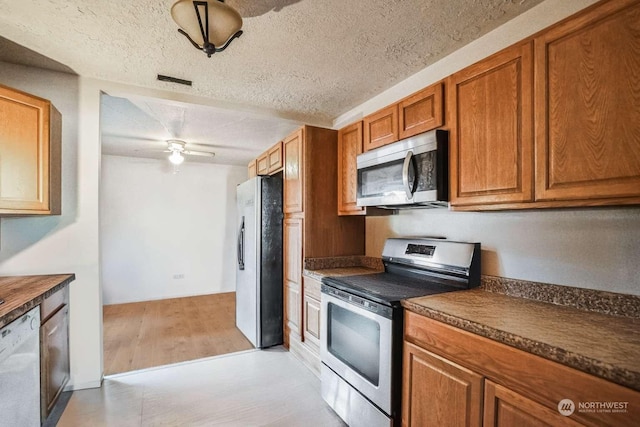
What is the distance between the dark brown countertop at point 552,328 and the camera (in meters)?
0.90

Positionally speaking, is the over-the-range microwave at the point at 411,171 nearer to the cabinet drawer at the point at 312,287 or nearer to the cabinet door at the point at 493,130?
the cabinet door at the point at 493,130

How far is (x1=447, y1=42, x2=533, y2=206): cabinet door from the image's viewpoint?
1403 millimetres

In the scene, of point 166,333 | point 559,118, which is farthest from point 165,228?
point 559,118

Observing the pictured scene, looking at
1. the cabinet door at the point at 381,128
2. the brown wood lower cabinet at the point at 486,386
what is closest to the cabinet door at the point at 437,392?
the brown wood lower cabinet at the point at 486,386

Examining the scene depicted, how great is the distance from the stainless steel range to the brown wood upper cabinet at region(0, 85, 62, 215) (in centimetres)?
204

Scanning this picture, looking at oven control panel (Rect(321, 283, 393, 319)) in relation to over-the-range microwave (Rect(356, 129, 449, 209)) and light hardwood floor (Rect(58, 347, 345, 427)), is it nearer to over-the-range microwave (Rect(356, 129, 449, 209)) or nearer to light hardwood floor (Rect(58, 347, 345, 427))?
over-the-range microwave (Rect(356, 129, 449, 209))

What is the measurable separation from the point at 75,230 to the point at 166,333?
1.72 meters

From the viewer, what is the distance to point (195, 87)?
2.61 m

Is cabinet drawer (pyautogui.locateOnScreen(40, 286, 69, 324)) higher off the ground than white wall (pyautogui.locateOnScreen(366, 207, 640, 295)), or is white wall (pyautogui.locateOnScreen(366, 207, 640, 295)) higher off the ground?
white wall (pyautogui.locateOnScreen(366, 207, 640, 295))

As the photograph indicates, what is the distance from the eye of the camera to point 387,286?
76.2 inches

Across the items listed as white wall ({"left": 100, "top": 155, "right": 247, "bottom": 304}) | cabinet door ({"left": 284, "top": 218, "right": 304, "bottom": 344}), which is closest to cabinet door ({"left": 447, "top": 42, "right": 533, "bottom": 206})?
cabinet door ({"left": 284, "top": 218, "right": 304, "bottom": 344})

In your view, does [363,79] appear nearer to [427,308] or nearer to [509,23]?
[509,23]

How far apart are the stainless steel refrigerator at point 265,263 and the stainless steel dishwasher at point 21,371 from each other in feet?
5.67

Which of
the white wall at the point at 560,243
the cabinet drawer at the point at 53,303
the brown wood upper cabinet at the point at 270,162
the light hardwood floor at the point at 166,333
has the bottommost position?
the light hardwood floor at the point at 166,333
